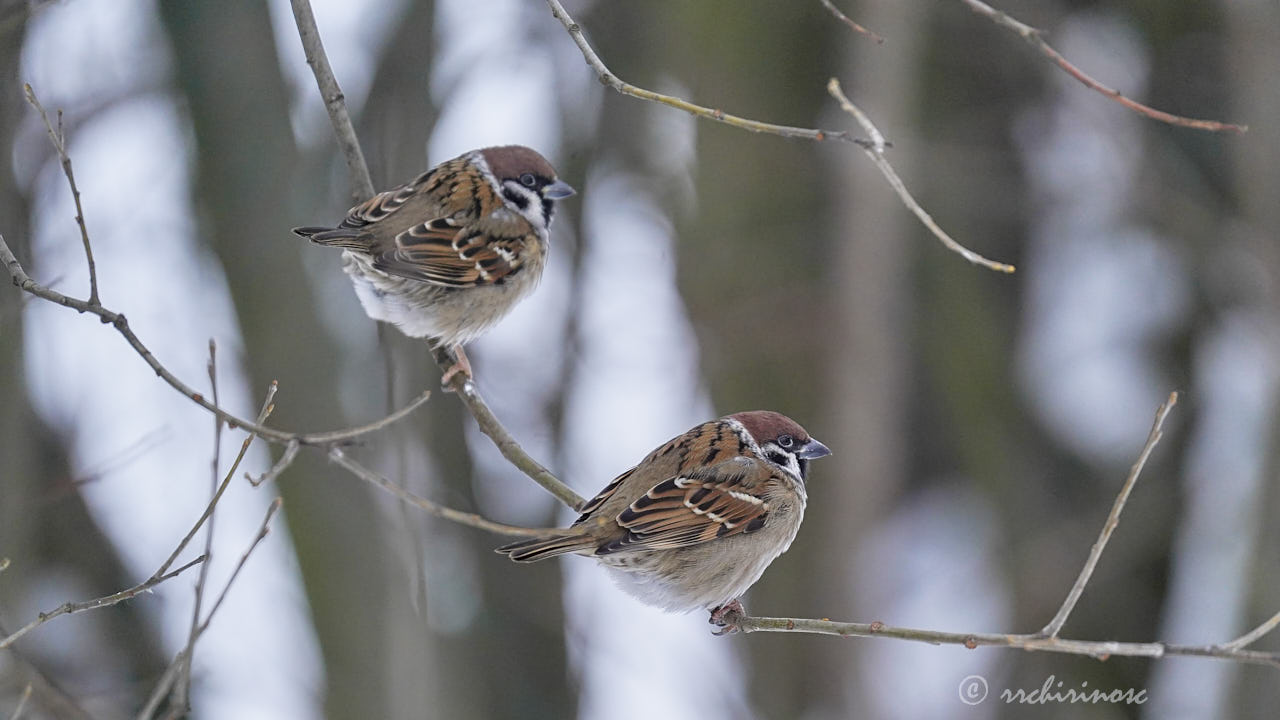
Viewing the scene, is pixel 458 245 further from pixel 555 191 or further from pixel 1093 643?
pixel 1093 643

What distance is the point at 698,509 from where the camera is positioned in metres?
4.38

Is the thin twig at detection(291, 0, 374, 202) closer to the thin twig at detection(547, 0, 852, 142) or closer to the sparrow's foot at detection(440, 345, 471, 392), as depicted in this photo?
the thin twig at detection(547, 0, 852, 142)

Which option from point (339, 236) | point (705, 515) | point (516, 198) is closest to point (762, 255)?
point (516, 198)

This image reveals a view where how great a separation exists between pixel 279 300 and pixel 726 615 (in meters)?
3.38

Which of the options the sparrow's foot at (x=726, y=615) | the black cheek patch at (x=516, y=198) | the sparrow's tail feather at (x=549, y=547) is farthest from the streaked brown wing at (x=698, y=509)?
the black cheek patch at (x=516, y=198)

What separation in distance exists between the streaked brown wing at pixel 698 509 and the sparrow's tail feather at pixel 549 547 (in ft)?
0.39

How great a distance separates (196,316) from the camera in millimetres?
6828

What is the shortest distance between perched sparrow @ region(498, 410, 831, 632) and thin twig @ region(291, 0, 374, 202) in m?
1.48

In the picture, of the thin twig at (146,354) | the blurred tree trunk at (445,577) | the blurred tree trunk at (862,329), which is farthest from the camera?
the blurred tree trunk at (862,329)

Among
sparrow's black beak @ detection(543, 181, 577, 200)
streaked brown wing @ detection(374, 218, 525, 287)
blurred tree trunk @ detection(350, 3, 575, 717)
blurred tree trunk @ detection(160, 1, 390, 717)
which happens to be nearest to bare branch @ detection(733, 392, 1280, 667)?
streaked brown wing @ detection(374, 218, 525, 287)

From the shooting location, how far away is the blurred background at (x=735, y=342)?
21.0 ft

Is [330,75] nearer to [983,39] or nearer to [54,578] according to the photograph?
[54,578]

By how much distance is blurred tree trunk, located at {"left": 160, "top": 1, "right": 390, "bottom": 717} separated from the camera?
625 centimetres

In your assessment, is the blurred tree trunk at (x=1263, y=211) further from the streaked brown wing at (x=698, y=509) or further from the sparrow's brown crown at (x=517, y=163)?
the sparrow's brown crown at (x=517, y=163)
